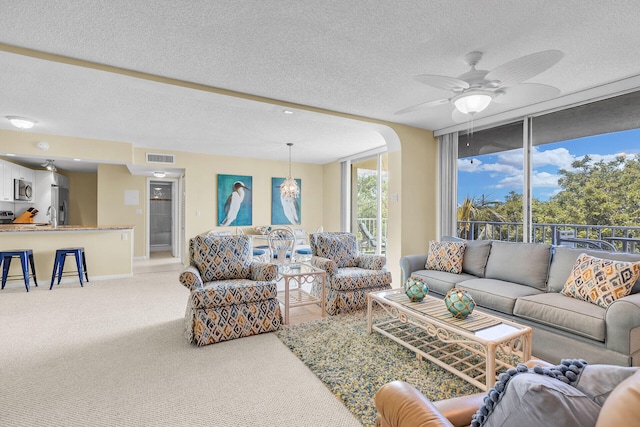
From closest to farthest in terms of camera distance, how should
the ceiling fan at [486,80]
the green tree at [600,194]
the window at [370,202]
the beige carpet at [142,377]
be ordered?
the beige carpet at [142,377], the ceiling fan at [486,80], the green tree at [600,194], the window at [370,202]

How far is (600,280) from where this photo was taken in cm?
238

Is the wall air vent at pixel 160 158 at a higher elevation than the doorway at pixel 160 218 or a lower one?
higher

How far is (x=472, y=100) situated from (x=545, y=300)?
1.71m

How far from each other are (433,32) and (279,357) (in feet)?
8.79

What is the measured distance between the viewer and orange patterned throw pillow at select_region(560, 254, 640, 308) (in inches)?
89.8

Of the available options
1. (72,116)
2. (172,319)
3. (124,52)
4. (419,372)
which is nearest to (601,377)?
(419,372)

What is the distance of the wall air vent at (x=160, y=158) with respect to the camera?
19.7ft

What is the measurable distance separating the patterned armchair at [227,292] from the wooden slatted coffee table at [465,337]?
1.03 m

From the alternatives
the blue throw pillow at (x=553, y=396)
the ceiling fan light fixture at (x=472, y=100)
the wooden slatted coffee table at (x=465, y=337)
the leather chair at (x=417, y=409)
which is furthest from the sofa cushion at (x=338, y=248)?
the blue throw pillow at (x=553, y=396)

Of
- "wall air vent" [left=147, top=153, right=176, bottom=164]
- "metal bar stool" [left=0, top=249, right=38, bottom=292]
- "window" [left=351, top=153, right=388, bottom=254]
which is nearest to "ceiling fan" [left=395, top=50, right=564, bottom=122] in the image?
"window" [left=351, top=153, right=388, bottom=254]

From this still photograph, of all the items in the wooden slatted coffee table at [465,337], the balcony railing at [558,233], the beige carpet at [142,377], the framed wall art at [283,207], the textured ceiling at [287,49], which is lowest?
the beige carpet at [142,377]

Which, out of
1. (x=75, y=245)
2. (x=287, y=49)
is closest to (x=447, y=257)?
(x=287, y=49)

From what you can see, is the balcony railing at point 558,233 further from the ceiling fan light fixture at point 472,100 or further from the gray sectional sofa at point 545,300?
the ceiling fan light fixture at point 472,100

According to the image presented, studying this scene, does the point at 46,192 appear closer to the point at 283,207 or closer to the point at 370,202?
the point at 283,207
